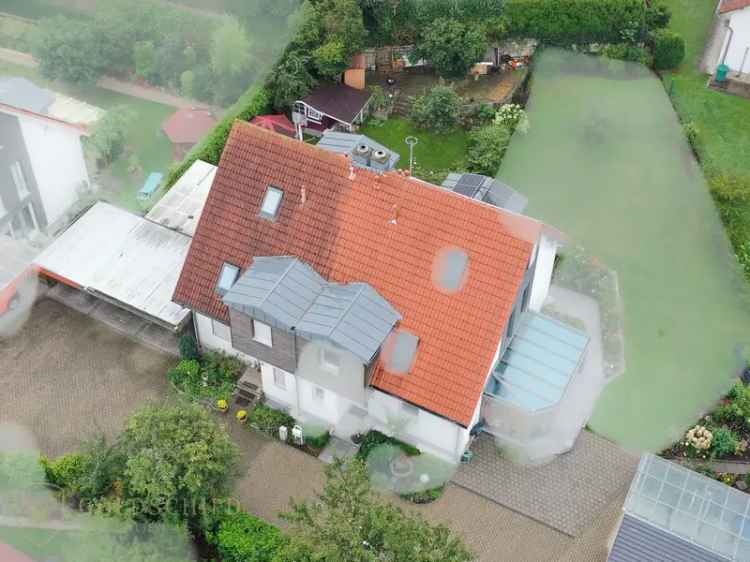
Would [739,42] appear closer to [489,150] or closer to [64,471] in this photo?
[489,150]

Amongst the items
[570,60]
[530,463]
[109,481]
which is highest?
[570,60]

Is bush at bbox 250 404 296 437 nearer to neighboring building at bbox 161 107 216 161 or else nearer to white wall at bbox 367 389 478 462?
white wall at bbox 367 389 478 462

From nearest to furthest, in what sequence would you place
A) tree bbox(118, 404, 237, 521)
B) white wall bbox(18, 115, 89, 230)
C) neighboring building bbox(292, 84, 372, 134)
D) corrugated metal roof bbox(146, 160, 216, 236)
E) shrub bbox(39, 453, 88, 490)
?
1. tree bbox(118, 404, 237, 521)
2. shrub bbox(39, 453, 88, 490)
3. white wall bbox(18, 115, 89, 230)
4. corrugated metal roof bbox(146, 160, 216, 236)
5. neighboring building bbox(292, 84, 372, 134)

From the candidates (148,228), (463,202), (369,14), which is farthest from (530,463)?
(369,14)

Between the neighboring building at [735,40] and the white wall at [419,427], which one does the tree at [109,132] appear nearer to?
the white wall at [419,427]

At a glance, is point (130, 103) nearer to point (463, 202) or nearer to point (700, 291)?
point (463, 202)

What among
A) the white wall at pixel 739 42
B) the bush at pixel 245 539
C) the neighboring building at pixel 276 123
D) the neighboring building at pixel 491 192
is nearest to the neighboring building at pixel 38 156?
the neighboring building at pixel 276 123

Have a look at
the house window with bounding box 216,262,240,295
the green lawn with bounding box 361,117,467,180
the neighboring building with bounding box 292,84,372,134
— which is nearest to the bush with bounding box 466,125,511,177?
the green lawn with bounding box 361,117,467,180
